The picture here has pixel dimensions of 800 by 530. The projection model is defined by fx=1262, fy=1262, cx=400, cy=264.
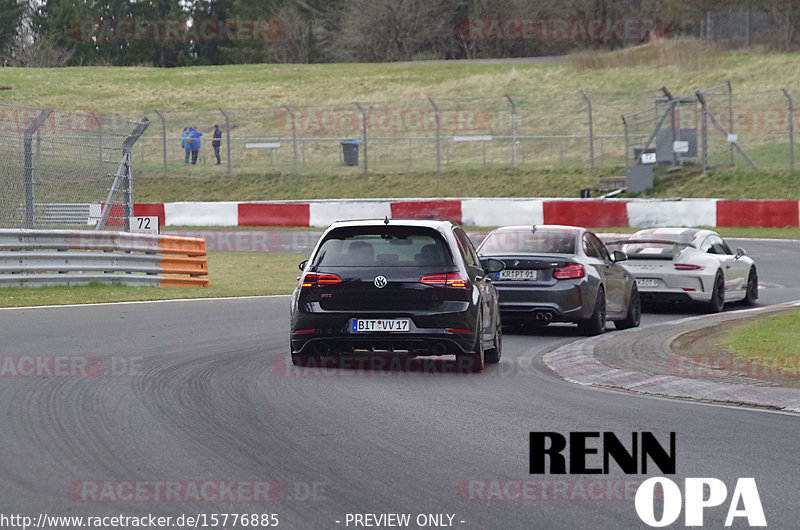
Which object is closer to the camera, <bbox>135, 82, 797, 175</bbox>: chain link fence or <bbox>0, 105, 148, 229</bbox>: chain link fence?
<bbox>0, 105, 148, 229</bbox>: chain link fence

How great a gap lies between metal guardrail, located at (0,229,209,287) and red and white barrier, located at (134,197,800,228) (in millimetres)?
14287

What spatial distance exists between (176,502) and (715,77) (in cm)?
A: 5192

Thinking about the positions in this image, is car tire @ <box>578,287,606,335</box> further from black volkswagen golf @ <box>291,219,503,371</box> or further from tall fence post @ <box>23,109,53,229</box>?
tall fence post @ <box>23,109,53,229</box>

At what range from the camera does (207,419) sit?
843cm

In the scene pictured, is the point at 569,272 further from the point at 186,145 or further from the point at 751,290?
the point at 186,145

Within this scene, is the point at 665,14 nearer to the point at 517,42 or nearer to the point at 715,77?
the point at 517,42

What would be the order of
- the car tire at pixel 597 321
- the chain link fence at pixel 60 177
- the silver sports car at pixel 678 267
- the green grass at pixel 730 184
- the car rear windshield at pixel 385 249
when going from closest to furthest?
the car rear windshield at pixel 385 249 → the car tire at pixel 597 321 → the silver sports car at pixel 678 267 → the chain link fence at pixel 60 177 → the green grass at pixel 730 184

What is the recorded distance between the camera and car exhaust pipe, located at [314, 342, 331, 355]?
1100 centimetres

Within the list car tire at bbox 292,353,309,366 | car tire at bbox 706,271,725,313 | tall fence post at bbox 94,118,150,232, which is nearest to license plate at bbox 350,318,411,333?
car tire at bbox 292,353,309,366

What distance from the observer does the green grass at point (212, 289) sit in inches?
714

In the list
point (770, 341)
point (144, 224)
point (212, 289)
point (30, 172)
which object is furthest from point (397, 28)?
point (770, 341)

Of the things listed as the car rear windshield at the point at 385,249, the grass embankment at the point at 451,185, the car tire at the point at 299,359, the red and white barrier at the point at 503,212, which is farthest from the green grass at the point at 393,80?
the car tire at the point at 299,359

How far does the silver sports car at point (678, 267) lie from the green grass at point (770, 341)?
258cm

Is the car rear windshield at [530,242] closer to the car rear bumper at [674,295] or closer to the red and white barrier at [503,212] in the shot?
the car rear bumper at [674,295]
